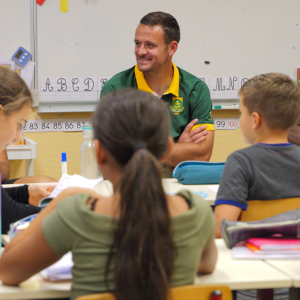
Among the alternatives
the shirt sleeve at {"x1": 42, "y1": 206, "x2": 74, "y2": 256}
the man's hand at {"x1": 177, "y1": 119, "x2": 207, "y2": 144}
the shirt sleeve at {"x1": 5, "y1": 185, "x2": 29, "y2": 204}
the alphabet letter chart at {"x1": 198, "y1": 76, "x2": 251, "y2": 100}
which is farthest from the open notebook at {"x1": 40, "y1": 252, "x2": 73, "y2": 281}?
the alphabet letter chart at {"x1": 198, "y1": 76, "x2": 251, "y2": 100}

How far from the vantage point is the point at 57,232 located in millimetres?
758

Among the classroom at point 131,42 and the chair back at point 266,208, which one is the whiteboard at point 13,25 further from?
the chair back at point 266,208

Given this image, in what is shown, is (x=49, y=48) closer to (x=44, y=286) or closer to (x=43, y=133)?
(x=43, y=133)

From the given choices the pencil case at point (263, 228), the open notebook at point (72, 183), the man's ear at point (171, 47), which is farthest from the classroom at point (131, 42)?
the pencil case at point (263, 228)

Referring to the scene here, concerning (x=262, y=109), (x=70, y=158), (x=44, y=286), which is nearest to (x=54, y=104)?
(x=70, y=158)

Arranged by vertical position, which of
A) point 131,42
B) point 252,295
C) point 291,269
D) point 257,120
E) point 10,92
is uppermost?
point 131,42

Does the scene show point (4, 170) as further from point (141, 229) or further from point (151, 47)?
point (141, 229)

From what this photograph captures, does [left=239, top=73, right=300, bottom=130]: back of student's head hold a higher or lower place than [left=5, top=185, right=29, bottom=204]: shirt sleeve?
higher

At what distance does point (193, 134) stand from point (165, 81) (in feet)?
1.50

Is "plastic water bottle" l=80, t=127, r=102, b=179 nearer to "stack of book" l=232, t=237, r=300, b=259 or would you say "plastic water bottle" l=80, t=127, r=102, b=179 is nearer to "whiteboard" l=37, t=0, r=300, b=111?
"stack of book" l=232, t=237, r=300, b=259

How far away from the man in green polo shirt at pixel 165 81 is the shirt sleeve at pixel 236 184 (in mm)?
1168

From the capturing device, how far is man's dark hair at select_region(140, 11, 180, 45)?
2592 millimetres

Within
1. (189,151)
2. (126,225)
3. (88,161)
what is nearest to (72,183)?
(88,161)

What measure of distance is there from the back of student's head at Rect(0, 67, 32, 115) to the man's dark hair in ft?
4.83
